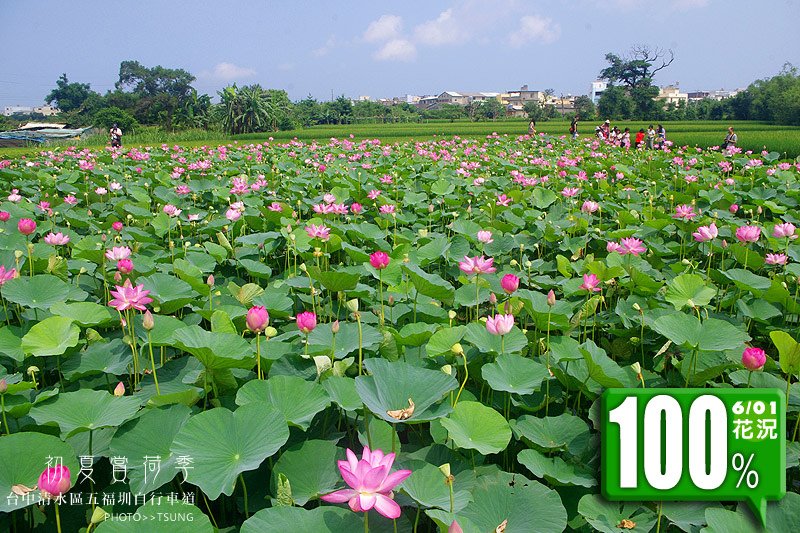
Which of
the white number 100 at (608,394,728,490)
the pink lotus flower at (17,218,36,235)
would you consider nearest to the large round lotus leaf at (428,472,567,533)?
the white number 100 at (608,394,728,490)

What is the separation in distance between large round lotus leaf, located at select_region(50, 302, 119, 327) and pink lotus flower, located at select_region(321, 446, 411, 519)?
4.09 ft

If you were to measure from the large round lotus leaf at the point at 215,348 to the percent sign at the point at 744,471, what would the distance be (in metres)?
1.10

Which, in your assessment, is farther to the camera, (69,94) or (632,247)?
(69,94)

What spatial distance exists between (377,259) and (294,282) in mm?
472

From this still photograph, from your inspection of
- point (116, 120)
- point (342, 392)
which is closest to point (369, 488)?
point (342, 392)

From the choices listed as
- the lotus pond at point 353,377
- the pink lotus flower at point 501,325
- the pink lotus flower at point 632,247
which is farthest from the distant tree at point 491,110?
the pink lotus flower at point 501,325

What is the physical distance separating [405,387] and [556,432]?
427mm

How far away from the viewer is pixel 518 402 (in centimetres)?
153

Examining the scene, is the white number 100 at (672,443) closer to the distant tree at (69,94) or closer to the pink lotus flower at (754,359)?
the pink lotus flower at (754,359)

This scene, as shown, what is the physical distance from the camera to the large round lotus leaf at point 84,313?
1.69 m

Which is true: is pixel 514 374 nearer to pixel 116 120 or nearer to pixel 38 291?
pixel 38 291

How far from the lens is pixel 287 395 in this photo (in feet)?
4.12

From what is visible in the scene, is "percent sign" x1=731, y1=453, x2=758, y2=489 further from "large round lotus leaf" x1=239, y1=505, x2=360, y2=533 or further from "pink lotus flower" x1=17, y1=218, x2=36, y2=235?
"pink lotus flower" x1=17, y1=218, x2=36, y2=235

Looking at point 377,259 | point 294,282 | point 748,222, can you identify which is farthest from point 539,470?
point 748,222
